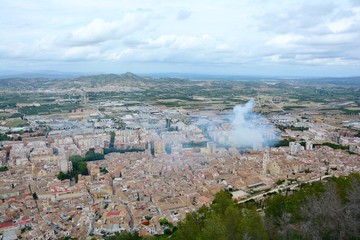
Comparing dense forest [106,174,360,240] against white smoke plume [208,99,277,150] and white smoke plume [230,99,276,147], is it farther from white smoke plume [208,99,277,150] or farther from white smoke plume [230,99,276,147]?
white smoke plume [230,99,276,147]

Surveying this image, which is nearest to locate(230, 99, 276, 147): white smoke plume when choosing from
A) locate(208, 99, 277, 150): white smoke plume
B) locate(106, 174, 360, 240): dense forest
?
locate(208, 99, 277, 150): white smoke plume

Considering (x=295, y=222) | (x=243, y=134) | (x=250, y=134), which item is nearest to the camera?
(x=295, y=222)

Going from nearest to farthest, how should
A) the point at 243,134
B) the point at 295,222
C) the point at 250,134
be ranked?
the point at 295,222
the point at 243,134
the point at 250,134

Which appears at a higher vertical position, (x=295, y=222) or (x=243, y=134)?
(x=295, y=222)

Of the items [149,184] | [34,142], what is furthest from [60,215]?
[34,142]

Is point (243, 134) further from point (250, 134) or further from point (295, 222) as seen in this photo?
point (295, 222)

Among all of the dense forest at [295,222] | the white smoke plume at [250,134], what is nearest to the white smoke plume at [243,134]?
the white smoke plume at [250,134]

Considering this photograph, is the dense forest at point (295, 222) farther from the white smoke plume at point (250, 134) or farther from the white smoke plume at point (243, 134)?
the white smoke plume at point (250, 134)

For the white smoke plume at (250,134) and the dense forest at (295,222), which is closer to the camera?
the dense forest at (295,222)

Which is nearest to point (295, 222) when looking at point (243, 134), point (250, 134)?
point (243, 134)

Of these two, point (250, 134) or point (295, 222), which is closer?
point (295, 222)

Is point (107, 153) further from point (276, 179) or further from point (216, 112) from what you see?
point (216, 112)
